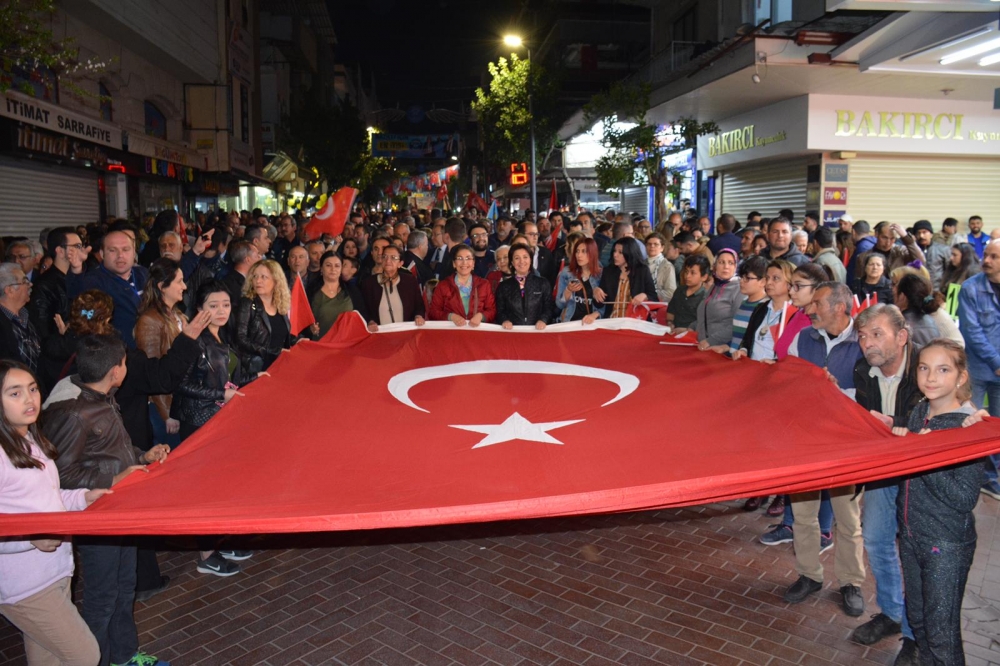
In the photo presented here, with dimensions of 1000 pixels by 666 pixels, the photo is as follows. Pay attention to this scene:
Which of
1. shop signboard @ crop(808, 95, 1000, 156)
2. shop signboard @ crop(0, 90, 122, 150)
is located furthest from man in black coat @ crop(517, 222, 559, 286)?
shop signboard @ crop(808, 95, 1000, 156)

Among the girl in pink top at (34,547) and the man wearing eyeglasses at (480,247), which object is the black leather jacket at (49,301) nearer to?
the girl in pink top at (34,547)

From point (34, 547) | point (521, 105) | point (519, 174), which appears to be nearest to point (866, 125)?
point (519, 174)

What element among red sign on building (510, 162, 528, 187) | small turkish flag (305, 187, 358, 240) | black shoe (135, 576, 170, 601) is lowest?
black shoe (135, 576, 170, 601)

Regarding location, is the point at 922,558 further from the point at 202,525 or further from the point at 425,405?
the point at 202,525

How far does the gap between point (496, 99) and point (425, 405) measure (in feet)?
92.8

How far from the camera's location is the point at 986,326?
7180 mm

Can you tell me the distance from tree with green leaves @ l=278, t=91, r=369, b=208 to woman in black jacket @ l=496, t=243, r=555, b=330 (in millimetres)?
34469

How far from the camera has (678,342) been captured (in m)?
6.77

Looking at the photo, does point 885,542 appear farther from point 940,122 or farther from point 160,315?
point 940,122

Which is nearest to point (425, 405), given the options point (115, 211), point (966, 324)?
point (966, 324)

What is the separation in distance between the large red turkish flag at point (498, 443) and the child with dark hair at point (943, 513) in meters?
0.25

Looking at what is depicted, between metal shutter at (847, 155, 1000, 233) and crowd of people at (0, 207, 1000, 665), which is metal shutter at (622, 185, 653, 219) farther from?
crowd of people at (0, 207, 1000, 665)

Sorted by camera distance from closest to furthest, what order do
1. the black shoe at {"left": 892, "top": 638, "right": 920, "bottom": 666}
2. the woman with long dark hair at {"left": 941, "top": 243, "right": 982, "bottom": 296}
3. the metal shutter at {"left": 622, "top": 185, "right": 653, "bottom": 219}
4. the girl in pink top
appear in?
the girl in pink top → the black shoe at {"left": 892, "top": 638, "right": 920, "bottom": 666} → the woman with long dark hair at {"left": 941, "top": 243, "right": 982, "bottom": 296} → the metal shutter at {"left": 622, "top": 185, "right": 653, "bottom": 219}

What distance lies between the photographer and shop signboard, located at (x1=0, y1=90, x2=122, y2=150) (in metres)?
12.0
